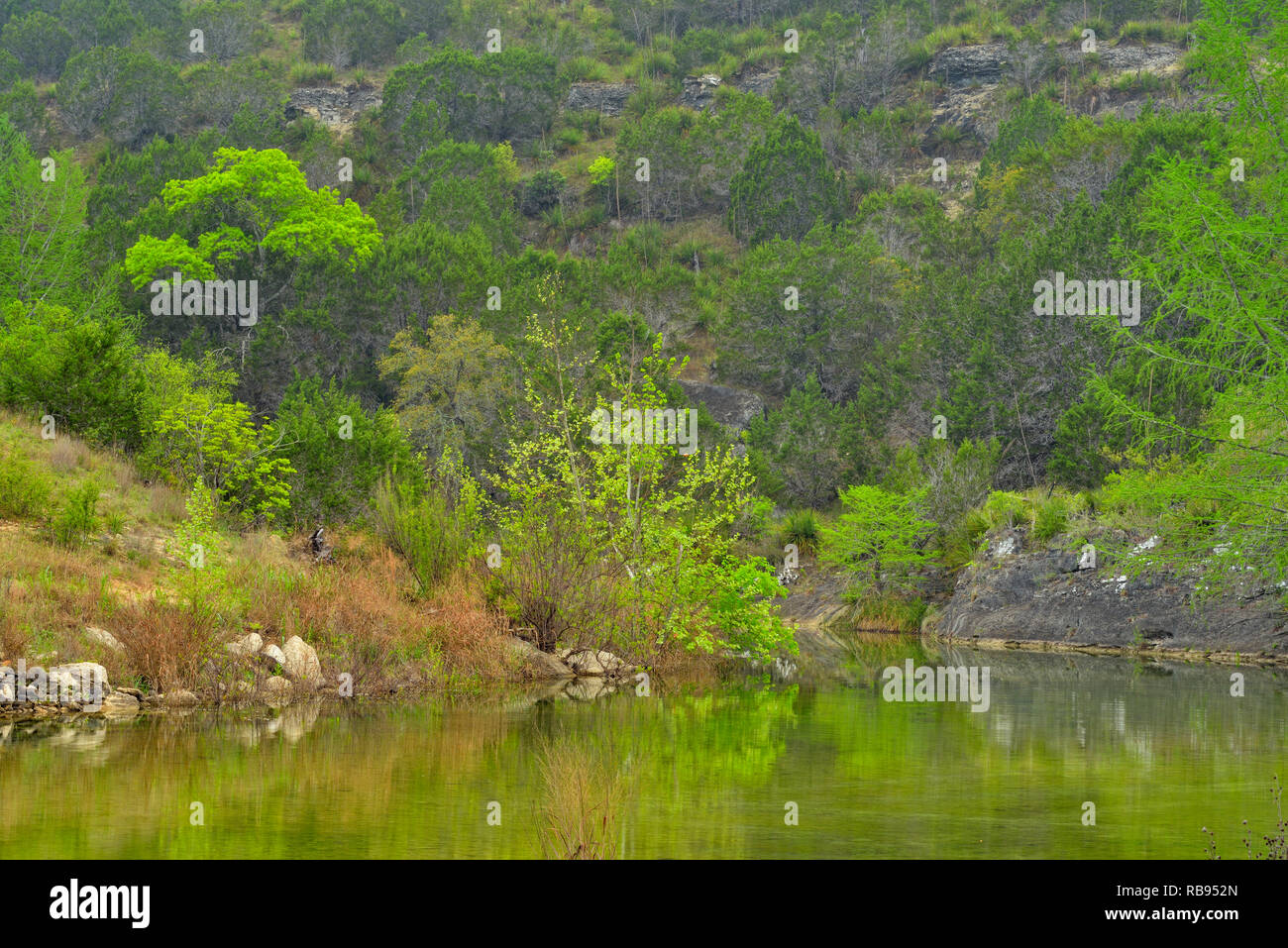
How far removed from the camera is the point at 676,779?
33.8ft

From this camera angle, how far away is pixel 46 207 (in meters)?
50.5

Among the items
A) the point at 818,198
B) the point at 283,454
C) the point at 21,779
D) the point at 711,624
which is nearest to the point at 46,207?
the point at 283,454

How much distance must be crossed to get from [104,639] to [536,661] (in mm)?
6870

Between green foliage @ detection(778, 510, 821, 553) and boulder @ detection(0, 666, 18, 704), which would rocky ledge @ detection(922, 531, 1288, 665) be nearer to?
green foliage @ detection(778, 510, 821, 553)

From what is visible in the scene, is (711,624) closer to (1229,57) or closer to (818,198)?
(1229,57)

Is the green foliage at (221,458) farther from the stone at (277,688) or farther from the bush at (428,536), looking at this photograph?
the stone at (277,688)

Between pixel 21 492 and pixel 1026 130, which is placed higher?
pixel 1026 130

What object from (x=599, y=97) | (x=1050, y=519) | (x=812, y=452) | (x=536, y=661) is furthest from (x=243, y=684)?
(x=599, y=97)

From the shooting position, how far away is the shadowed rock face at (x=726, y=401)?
52500mm

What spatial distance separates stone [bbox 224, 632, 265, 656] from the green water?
5.58 feet

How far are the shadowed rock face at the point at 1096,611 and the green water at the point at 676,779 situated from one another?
10.4 metres

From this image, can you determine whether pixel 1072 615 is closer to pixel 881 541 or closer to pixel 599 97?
pixel 881 541

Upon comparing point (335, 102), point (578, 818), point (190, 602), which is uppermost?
point (335, 102)
